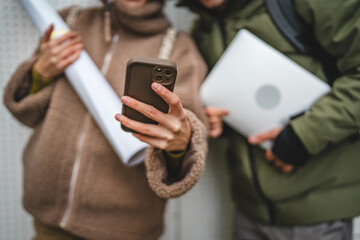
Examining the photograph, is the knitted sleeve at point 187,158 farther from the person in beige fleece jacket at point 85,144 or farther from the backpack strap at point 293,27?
the backpack strap at point 293,27

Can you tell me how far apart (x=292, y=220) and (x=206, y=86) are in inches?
16.0

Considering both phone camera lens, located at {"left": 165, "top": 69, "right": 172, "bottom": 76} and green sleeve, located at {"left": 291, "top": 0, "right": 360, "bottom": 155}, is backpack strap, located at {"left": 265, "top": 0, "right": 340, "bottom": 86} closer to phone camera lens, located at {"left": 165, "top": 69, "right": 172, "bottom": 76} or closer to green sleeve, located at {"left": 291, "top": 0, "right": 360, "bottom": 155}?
green sleeve, located at {"left": 291, "top": 0, "right": 360, "bottom": 155}

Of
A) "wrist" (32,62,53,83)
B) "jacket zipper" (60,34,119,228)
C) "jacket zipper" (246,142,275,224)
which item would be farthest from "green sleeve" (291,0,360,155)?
"wrist" (32,62,53,83)

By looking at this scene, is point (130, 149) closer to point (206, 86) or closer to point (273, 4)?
point (206, 86)

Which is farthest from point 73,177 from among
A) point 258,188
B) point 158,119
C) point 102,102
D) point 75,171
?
point 258,188

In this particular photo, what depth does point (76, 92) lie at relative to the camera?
0.61m

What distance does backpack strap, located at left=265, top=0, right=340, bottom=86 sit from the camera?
57cm

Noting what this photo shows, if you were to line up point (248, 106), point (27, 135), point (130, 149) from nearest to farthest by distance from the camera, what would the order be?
point (130, 149) → point (248, 106) → point (27, 135)

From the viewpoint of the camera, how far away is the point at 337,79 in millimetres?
568

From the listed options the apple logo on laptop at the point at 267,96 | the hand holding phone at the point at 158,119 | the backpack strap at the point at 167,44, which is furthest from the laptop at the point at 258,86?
the hand holding phone at the point at 158,119

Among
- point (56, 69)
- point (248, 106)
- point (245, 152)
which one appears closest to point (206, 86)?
point (248, 106)

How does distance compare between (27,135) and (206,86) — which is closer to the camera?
(206,86)

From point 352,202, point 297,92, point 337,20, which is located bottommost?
point 352,202

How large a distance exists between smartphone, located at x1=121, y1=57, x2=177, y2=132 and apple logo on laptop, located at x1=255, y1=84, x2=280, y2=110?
0.98 ft
